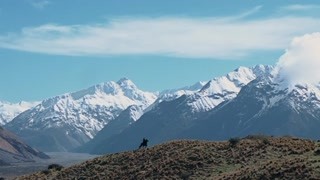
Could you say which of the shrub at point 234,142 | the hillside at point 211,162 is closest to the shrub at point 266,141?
the hillside at point 211,162

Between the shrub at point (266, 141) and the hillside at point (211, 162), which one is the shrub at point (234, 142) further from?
the shrub at point (266, 141)

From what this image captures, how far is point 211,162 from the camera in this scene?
74.2 m

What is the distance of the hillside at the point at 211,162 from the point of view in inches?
2413

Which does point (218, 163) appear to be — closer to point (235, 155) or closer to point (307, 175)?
point (235, 155)

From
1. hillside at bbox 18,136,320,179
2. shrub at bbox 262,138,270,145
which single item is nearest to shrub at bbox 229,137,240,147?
hillside at bbox 18,136,320,179

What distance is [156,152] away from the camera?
3339 inches

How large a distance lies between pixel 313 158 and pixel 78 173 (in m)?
32.5

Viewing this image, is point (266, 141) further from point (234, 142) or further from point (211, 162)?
point (211, 162)

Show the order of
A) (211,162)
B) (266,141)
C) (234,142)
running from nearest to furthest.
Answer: (211,162) < (266,141) < (234,142)

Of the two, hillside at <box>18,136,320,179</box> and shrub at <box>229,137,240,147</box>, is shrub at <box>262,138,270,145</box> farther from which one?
shrub at <box>229,137,240,147</box>

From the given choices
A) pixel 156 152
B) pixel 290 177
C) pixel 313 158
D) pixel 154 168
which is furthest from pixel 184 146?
pixel 290 177

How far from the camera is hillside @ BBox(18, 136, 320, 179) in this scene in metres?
61.3

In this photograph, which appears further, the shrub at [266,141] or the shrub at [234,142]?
the shrub at [234,142]

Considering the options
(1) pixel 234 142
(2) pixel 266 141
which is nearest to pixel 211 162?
(1) pixel 234 142
